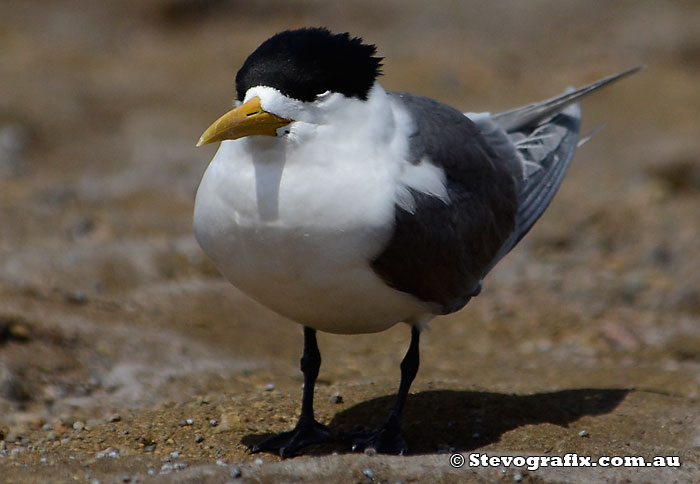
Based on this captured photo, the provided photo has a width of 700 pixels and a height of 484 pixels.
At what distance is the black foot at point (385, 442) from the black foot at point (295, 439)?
17 centimetres

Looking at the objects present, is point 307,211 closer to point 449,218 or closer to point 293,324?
point 449,218

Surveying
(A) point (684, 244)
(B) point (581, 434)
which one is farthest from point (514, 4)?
(B) point (581, 434)

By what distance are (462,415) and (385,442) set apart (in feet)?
1.82

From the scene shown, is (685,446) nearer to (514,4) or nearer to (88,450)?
(88,450)

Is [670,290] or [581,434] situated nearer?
[581,434]

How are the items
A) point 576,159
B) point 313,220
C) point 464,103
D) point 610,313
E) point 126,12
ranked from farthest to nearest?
point 126,12, point 464,103, point 576,159, point 610,313, point 313,220

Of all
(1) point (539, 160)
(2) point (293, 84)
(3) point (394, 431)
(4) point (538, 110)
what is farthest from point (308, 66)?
(4) point (538, 110)

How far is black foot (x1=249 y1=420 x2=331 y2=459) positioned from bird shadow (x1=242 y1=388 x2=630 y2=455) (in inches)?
1.7

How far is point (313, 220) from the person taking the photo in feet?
13.3

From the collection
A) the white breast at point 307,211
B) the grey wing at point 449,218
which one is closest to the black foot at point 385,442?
the grey wing at point 449,218

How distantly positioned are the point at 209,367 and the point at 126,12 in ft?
27.1

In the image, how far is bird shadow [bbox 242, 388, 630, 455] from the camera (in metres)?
4.83

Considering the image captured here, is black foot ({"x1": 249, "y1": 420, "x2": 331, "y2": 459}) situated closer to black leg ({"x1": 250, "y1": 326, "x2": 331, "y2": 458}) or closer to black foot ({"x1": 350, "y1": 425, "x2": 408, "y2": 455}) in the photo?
black leg ({"x1": 250, "y1": 326, "x2": 331, "y2": 458})

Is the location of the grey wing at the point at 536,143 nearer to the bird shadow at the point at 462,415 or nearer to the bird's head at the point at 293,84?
the bird shadow at the point at 462,415
